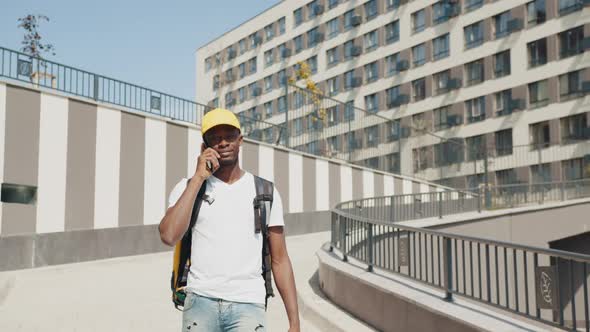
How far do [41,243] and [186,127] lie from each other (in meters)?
5.58

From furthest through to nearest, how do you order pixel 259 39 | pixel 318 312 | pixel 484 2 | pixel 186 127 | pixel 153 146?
pixel 259 39 → pixel 484 2 → pixel 186 127 → pixel 153 146 → pixel 318 312

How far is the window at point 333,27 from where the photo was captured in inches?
2405

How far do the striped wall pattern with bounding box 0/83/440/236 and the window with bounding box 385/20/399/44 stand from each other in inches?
1591

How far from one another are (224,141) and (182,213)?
44 centimetres

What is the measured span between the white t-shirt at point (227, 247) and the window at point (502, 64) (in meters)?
45.0

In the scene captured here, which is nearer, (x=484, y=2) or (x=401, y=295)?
(x=401, y=295)

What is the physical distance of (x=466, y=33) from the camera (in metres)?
47.4

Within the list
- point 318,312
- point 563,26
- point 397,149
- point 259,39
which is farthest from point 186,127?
point 259,39

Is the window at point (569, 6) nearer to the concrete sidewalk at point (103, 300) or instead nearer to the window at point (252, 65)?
the concrete sidewalk at point (103, 300)

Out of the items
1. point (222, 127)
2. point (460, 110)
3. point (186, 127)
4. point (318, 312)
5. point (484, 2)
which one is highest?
point (484, 2)

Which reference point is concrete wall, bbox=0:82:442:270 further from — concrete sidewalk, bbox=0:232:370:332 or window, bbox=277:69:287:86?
window, bbox=277:69:287:86

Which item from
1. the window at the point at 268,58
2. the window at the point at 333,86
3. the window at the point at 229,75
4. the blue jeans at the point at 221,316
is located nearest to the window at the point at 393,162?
the blue jeans at the point at 221,316

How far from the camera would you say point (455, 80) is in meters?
48.2

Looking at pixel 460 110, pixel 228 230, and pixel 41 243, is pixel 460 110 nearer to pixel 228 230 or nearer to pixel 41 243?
pixel 41 243
